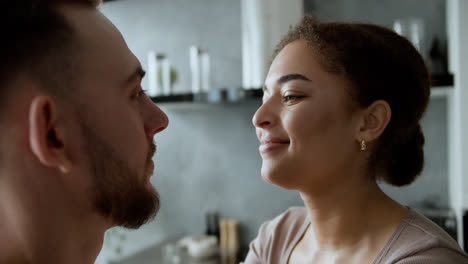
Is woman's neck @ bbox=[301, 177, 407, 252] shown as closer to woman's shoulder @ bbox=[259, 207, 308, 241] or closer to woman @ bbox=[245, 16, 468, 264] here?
woman @ bbox=[245, 16, 468, 264]

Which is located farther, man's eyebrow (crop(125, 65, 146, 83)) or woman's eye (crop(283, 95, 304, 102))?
woman's eye (crop(283, 95, 304, 102))

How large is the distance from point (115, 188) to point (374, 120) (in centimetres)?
65

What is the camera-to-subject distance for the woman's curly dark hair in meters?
0.98

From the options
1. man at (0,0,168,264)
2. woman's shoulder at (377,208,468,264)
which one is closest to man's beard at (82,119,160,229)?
man at (0,0,168,264)

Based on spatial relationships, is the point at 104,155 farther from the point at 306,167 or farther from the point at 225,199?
the point at 225,199

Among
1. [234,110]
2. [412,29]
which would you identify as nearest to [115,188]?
[412,29]

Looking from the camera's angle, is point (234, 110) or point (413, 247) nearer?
point (413, 247)

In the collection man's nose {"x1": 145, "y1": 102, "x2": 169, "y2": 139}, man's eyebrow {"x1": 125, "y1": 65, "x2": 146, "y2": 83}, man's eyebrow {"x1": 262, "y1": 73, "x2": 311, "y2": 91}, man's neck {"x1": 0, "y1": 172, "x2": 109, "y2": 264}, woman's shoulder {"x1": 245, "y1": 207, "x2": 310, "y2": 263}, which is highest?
man's eyebrow {"x1": 125, "y1": 65, "x2": 146, "y2": 83}

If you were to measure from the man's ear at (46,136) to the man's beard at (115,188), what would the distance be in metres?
0.05

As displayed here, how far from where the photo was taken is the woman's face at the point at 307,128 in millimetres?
957

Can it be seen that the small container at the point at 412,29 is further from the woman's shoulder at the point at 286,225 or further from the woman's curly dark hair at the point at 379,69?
the woman's shoulder at the point at 286,225

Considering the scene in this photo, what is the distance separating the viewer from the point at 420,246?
84 cm

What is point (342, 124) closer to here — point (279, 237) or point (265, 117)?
point (265, 117)

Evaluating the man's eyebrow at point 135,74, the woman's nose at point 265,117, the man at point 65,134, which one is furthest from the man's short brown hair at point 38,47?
the woman's nose at point 265,117
